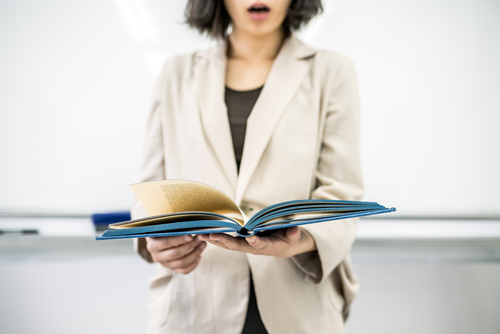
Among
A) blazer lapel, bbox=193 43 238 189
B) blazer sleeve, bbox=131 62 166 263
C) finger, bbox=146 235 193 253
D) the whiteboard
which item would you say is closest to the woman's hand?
finger, bbox=146 235 193 253

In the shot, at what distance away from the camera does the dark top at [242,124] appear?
26.9 inches

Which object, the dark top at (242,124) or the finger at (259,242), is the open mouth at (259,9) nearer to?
the dark top at (242,124)

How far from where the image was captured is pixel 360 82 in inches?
50.3

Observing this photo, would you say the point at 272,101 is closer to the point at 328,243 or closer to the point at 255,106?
the point at 255,106

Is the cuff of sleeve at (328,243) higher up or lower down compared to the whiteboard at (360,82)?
lower down

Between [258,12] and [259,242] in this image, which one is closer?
[259,242]

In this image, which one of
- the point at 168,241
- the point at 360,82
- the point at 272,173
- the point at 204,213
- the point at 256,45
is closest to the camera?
the point at 204,213

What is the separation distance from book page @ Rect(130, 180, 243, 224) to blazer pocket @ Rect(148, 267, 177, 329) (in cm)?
29

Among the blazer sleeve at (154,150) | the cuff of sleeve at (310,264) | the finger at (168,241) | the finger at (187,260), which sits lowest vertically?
the cuff of sleeve at (310,264)

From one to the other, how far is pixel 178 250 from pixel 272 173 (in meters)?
0.25

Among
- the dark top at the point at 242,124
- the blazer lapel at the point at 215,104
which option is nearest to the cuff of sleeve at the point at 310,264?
the dark top at the point at 242,124

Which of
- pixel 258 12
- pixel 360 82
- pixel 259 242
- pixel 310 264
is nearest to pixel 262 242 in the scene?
pixel 259 242

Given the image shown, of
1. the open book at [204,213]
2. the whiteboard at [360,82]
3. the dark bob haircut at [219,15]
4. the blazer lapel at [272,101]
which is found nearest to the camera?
the open book at [204,213]

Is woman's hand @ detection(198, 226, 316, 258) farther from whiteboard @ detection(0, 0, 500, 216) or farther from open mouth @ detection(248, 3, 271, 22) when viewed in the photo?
whiteboard @ detection(0, 0, 500, 216)
